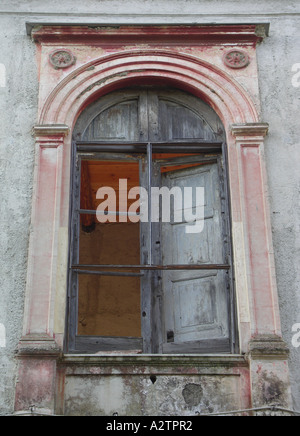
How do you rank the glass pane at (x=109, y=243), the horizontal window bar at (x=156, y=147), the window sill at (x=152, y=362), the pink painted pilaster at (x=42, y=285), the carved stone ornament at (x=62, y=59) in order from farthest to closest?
1. the glass pane at (x=109, y=243)
2. the carved stone ornament at (x=62, y=59)
3. the horizontal window bar at (x=156, y=147)
4. the window sill at (x=152, y=362)
5. the pink painted pilaster at (x=42, y=285)

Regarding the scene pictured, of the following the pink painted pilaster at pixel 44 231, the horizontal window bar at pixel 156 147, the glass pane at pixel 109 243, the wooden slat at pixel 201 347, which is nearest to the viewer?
the pink painted pilaster at pixel 44 231

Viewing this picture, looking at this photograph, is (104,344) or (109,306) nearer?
(104,344)

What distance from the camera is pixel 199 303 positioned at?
6.51 metres

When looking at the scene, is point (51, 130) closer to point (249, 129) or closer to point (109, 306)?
point (249, 129)

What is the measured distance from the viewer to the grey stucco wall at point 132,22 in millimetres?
6301

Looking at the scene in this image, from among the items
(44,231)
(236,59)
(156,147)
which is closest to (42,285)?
(44,231)

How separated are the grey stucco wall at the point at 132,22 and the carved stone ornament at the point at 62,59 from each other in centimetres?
20

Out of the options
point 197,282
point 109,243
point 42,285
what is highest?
point 109,243

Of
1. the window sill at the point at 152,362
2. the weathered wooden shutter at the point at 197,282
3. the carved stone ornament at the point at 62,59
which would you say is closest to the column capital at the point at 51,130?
the carved stone ornament at the point at 62,59

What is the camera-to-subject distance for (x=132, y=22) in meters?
7.50

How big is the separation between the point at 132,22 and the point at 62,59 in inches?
31.5

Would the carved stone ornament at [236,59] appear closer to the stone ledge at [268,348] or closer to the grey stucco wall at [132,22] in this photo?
the grey stucco wall at [132,22]

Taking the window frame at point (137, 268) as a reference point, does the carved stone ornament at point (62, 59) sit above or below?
above
